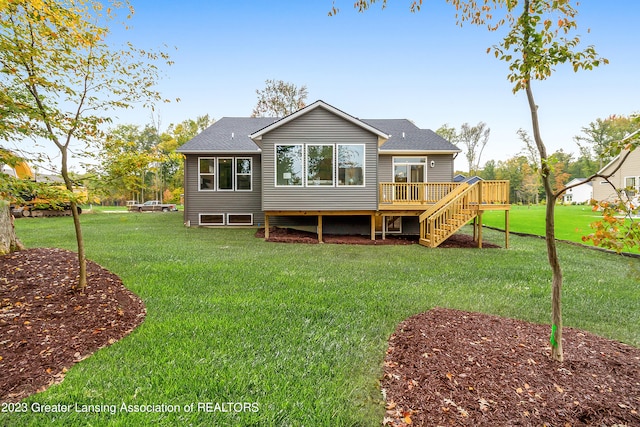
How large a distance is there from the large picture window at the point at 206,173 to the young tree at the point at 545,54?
13.3 meters

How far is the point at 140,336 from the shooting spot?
333cm

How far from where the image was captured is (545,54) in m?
2.71

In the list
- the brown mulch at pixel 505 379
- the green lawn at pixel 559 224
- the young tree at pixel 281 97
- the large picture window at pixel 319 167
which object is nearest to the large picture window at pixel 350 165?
the large picture window at pixel 319 167

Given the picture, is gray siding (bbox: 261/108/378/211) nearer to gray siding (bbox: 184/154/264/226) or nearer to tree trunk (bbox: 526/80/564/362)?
gray siding (bbox: 184/154/264/226)

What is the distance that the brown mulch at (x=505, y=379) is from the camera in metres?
2.17

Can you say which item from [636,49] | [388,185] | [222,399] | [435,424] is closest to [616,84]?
[636,49]

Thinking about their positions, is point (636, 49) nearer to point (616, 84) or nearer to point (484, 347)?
A: point (616, 84)

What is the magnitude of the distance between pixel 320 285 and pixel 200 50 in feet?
44.5

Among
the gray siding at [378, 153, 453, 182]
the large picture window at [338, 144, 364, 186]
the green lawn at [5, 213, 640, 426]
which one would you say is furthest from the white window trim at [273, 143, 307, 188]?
the gray siding at [378, 153, 453, 182]

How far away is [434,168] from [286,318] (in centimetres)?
1226

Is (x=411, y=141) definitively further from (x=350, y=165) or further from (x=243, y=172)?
(x=243, y=172)

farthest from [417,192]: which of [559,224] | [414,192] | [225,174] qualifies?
[559,224]

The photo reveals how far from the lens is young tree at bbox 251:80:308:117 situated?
27344 millimetres

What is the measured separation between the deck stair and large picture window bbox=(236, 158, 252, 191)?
26.4ft
